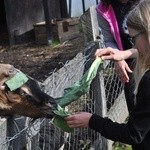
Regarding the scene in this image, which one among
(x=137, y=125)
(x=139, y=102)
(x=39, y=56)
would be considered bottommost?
(x=39, y=56)

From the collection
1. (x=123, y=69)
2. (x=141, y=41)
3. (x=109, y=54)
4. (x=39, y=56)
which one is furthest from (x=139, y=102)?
(x=39, y=56)

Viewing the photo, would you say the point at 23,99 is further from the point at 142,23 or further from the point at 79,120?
the point at 142,23

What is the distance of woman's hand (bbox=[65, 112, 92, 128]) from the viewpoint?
2.51 m

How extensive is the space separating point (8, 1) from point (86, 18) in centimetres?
657

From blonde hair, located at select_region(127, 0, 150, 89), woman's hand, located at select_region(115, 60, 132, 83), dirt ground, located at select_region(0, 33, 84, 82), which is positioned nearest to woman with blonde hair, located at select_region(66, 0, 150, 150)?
blonde hair, located at select_region(127, 0, 150, 89)

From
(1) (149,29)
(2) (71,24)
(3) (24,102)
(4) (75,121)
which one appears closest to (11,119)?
(4) (75,121)

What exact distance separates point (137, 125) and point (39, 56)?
6510mm

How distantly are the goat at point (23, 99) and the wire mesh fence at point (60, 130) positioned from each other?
2.6 inches

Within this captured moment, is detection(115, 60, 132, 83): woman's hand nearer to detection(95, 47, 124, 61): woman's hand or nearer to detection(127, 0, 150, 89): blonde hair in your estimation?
detection(95, 47, 124, 61): woman's hand

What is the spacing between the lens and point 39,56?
28.7ft

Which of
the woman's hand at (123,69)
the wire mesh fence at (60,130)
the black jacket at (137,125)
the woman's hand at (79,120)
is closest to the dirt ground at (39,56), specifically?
the wire mesh fence at (60,130)

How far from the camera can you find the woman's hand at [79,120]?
8.23 feet

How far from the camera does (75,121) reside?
99.8 inches

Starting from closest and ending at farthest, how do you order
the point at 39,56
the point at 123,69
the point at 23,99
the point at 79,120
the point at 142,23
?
the point at 142,23 → the point at 79,120 → the point at 23,99 → the point at 123,69 → the point at 39,56
